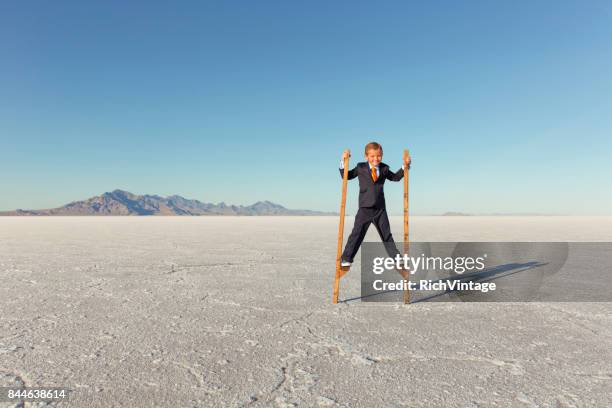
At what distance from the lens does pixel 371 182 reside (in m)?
4.16

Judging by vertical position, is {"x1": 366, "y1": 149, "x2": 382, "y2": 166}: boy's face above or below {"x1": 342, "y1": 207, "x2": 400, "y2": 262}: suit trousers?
above

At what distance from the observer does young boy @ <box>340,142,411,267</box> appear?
4152 mm

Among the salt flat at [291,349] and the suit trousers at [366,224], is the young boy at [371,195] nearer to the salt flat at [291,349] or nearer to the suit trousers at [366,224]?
the suit trousers at [366,224]

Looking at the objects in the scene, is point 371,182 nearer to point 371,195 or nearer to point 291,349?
point 371,195

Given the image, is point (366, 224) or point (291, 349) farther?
point (366, 224)

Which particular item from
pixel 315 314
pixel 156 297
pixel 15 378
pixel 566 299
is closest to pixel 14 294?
pixel 156 297

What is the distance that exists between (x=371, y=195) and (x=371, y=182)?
15cm

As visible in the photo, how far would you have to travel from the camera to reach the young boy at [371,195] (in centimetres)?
415

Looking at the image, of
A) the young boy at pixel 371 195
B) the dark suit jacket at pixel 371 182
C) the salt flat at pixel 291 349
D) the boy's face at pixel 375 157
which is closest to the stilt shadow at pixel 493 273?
the salt flat at pixel 291 349

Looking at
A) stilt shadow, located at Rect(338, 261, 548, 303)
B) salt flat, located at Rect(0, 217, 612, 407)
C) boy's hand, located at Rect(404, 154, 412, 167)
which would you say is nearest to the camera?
salt flat, located at Rect(0, 217, 612, 407)

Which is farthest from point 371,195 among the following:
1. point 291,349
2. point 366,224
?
point 291,349

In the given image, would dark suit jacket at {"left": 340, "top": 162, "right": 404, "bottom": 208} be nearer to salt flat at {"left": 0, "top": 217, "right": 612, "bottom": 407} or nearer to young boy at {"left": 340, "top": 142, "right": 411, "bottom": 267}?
young boy at {"left": 340, "top": 142, "right": 411, "bottom": 267}

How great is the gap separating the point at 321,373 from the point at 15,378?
187cm

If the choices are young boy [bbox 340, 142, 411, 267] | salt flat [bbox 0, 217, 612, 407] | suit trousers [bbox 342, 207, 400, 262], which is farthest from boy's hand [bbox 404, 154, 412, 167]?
salt flat [bbox 0, 217, 612, 407]
